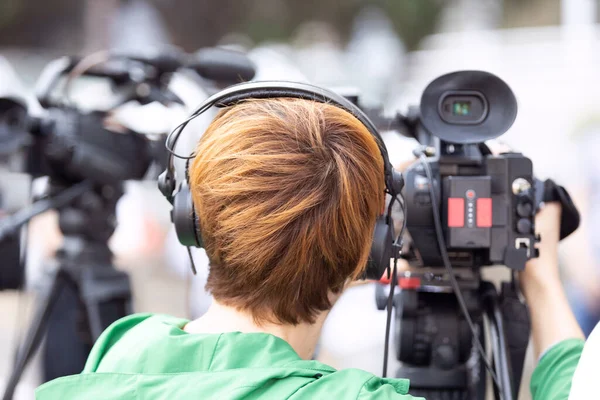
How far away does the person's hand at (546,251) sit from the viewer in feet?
4.14

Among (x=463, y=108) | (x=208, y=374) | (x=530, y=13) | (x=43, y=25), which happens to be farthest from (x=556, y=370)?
(x=43, y=25)

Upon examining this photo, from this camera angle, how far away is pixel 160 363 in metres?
0.88

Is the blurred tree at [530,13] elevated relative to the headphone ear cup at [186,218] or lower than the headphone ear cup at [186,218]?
elevated

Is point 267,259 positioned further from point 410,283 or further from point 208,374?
point 410,283

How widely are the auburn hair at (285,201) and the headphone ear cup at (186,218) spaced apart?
2.7 inches

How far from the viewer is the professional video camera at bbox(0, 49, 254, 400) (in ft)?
5.74

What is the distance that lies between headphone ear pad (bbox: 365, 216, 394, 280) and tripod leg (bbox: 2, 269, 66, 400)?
108 centimetres

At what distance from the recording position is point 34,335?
176cm

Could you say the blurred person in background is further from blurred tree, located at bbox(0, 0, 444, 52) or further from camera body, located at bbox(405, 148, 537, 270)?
blurred tree, located at bbox(0, 0, 444, 52)

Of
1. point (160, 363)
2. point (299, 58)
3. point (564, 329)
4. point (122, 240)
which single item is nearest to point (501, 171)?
point (564, 329)

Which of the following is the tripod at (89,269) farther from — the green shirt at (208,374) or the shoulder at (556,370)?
the shoulder at (556,370)

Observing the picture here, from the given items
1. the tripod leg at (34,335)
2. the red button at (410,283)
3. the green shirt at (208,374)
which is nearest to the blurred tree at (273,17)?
the tripod leg at (34,335)

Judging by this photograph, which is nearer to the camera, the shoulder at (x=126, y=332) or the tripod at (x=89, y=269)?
A: the shoulder at (x=126, y=332)

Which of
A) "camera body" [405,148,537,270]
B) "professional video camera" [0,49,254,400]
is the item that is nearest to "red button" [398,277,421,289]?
"camera body" [405,148,537,270]
